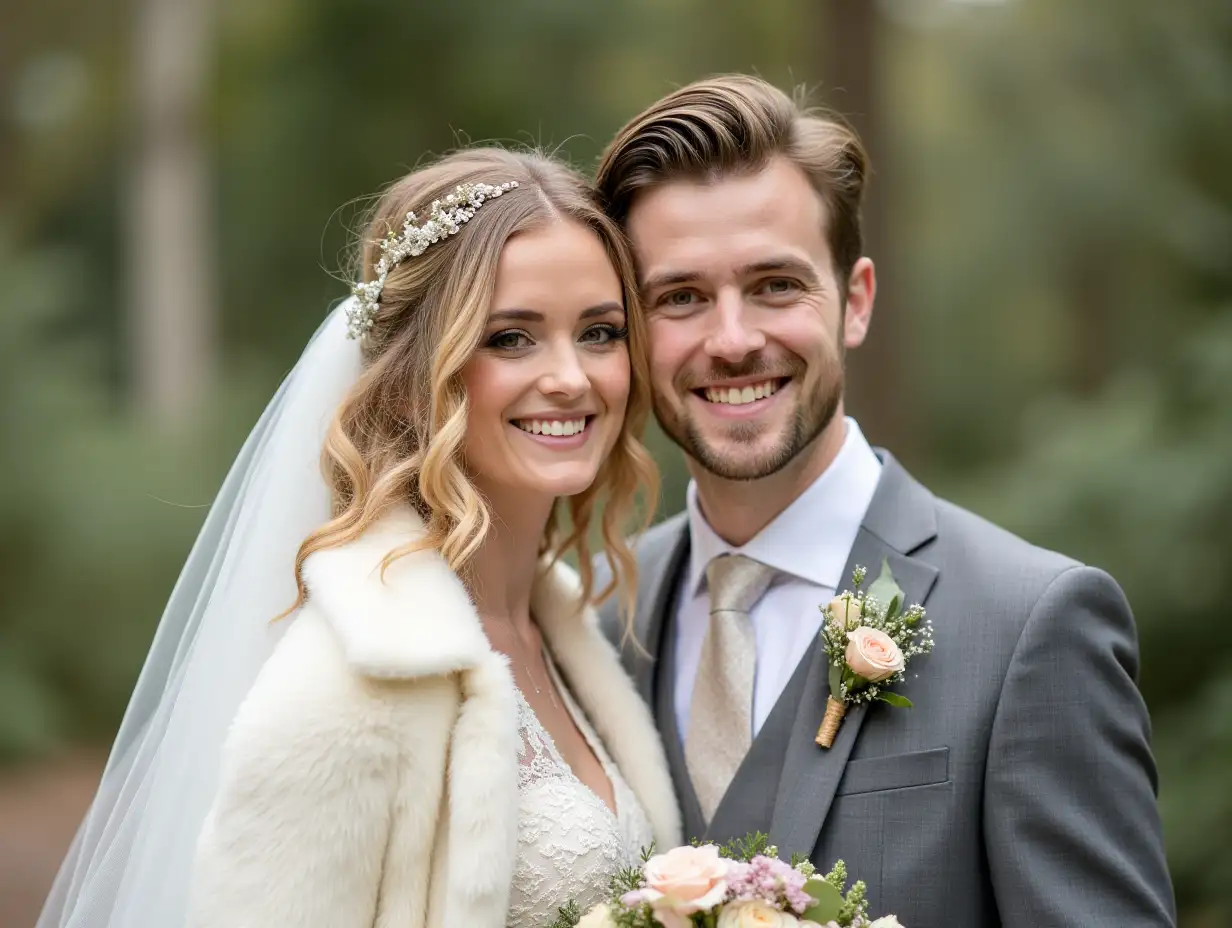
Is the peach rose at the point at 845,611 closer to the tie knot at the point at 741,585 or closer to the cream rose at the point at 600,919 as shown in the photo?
the tie knot at the point at 741,585

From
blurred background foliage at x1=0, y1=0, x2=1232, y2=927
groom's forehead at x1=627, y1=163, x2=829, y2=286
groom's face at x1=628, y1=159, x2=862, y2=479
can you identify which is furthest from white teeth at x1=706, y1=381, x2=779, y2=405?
blurred background foliage at x1=0, y1=0, x2=1232, y2=927

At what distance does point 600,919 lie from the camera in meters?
2.54

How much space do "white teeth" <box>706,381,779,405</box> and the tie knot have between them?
414mm

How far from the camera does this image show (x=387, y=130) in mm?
14828

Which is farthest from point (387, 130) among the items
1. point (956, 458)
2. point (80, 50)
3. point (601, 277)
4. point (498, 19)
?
point (601, 277)

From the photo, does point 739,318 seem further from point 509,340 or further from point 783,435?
point 509,340

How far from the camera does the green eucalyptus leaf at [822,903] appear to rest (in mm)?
2451

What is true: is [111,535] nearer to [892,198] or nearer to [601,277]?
[892,198]

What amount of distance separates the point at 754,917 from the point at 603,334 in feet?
5.02

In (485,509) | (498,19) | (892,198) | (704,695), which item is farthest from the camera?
(498,19)

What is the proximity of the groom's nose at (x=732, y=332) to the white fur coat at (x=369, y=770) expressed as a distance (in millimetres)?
937

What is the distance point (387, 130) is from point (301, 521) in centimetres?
1241

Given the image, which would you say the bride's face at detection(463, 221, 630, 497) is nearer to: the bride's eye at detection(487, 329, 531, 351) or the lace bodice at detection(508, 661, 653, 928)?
the bride's eye at detection(487, 329, 531, 351)

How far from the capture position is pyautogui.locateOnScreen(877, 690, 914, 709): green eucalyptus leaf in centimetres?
299
